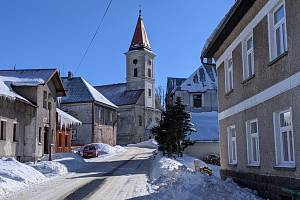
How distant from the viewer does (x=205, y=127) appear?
44531 mm

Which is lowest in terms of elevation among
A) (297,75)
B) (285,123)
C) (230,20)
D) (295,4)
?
(285,123)

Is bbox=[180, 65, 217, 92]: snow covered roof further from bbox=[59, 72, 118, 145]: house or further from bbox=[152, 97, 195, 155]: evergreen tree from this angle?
bbox=[152, 97, 195, 155]: evergreen tree

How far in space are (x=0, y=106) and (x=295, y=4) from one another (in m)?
24.4

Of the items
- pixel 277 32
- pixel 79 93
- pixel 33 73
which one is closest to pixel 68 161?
pixel 33 73

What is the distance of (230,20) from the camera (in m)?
15.0

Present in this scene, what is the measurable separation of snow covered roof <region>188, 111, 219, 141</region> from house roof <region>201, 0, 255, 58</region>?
21.8 metres

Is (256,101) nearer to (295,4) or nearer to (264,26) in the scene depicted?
(264,26)

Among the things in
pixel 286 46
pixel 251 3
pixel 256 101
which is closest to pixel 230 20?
pixel 251 3

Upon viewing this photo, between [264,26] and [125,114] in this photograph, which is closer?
[264,26]

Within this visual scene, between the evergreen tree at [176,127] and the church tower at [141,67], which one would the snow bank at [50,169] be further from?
the church tower at [141,67]

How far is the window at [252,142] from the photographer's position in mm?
14002

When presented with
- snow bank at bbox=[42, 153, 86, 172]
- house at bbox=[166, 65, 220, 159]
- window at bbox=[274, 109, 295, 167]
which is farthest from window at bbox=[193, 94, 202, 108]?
window at bbox=[274, 109, 295, 167]

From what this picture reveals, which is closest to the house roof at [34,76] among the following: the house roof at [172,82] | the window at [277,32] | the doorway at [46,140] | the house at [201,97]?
the doorway at [46,140]

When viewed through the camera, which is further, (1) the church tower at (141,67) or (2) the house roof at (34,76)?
(1) the church tower at (141,67)
